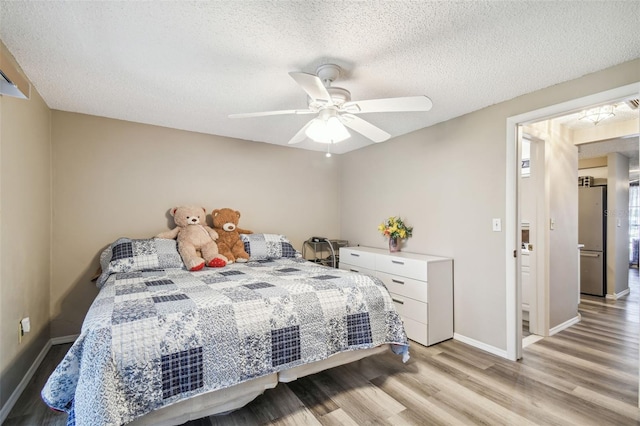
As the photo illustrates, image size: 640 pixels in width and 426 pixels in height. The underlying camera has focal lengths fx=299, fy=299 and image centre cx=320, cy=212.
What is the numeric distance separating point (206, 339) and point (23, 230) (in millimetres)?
1701

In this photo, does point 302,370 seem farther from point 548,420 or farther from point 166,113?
point 166,113

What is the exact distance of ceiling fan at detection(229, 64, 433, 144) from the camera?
1.78 metres

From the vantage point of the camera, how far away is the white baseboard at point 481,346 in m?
2.61

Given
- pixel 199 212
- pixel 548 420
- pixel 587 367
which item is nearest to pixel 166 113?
pixel 199 212

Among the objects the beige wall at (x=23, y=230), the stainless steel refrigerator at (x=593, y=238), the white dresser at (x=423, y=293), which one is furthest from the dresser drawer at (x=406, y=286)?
the stainless steel refrigerator at (x=593, y=238)

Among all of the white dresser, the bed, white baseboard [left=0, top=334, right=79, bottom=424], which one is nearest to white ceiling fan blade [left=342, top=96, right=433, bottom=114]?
the bed

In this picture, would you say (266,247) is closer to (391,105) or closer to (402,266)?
(402,266)

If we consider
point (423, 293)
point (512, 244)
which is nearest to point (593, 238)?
point (512, 244)

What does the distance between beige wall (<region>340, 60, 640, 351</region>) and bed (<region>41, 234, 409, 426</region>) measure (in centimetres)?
101

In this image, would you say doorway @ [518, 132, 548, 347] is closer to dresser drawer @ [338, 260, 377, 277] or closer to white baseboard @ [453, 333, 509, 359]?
white baseboard @ [453, 333, 509, 359]

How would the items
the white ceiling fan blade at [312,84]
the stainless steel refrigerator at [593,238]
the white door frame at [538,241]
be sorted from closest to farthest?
the white ceiling fan blade at [312,84]
the white door frame at [538,241]
the stainless steel refrigerator at [593,238]

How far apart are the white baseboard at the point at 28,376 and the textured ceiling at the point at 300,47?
7.13 feet

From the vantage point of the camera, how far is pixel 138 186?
10.7 ft

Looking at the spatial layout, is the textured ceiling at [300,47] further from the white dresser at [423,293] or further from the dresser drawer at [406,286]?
the dresser drawer at [406,286]
